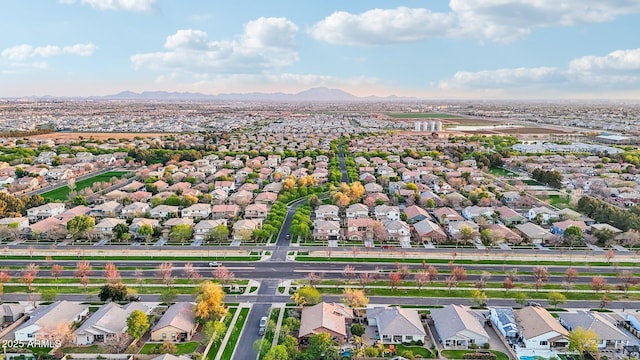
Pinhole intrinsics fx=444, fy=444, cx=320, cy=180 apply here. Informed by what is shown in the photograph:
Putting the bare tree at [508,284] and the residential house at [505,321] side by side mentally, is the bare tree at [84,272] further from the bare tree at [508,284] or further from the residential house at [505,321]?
the bare tree at [508,284]

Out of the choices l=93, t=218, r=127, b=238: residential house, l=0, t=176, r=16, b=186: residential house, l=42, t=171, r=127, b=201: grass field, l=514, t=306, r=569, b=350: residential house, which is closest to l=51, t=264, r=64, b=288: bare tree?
l=93, t=218, r=127, b=238: residential house

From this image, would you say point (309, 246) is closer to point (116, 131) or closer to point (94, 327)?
point (94, 327)

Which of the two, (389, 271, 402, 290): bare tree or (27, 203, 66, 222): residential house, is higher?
(27, 203, 66, 222): residential house

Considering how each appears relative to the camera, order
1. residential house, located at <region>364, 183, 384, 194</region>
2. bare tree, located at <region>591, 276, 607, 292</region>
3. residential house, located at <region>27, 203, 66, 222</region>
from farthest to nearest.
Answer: residential house, located at <region>364, 183, 384, 194</region>, residential house, located at <region>27, 203, 66, 222</region>, bare tree, located at <region>591, 276, 607, 292</region>

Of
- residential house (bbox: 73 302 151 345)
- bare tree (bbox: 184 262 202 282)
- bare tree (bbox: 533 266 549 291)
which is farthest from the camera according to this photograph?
bare tree (bbox: 184 262 202 282)

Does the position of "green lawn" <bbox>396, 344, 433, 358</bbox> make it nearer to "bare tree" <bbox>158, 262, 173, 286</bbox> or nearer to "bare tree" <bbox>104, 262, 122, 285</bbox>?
"bare tree" <bbox>158, 262, 173, 286</bbox>

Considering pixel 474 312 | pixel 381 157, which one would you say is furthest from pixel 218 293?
pixel 381 157

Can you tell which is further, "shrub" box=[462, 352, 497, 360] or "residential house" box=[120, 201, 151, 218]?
"residential house" box=[120, 201, 151, 218]
